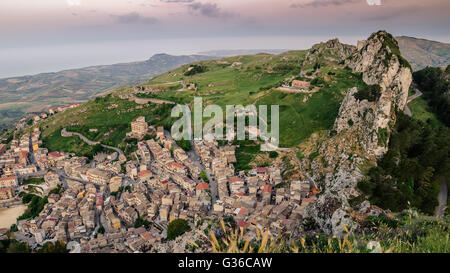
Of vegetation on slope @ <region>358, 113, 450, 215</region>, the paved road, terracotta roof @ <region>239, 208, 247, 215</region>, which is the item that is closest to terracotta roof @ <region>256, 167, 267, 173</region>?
terracotta roof @ <region>239, 208, 247, 215</region>

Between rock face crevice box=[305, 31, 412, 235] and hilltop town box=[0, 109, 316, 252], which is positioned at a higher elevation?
rock face crevice box=[305, 31, 412, 235]

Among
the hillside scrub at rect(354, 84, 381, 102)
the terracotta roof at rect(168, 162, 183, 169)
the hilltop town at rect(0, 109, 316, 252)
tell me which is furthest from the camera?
the terracotta roof at rect(168, 162, 183, 169)

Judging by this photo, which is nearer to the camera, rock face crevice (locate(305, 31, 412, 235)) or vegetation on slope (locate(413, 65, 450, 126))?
rock face crevice (locate(305, 31, 412, 235))

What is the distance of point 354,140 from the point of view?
28.1m

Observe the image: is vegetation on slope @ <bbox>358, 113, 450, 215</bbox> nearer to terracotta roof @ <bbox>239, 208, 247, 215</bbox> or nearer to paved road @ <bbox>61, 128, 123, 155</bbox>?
terracotta roof @ <bbox>239, 208, 247, 215</bbox>

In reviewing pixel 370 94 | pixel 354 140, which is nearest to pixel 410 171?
pixel 354 140

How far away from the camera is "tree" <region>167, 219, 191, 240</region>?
2577cm

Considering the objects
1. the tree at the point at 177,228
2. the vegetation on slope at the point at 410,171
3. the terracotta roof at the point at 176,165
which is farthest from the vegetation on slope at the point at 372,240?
the terracotta roof at the point at 176,165

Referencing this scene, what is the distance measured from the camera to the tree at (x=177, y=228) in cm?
2577

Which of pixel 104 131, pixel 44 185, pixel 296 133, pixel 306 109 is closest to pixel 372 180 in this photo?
pixel 296 133

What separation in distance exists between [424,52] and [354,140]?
182 m

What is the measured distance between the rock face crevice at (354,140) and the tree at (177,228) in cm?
1268

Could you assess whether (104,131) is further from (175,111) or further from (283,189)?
(283,189)

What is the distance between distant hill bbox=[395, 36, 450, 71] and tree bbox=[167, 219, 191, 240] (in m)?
163
